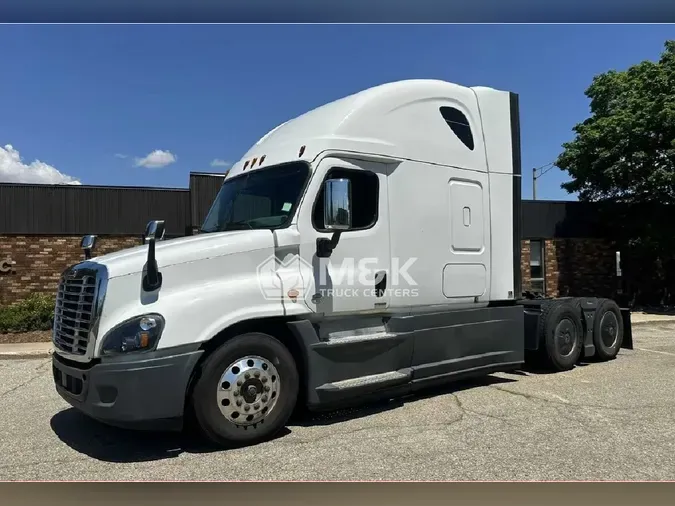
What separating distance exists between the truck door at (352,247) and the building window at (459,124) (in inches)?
52.3

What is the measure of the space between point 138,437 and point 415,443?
267 cm

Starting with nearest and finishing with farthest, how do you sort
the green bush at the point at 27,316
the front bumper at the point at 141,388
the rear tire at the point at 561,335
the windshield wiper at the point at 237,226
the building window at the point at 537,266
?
1. the front bumper at the point at 141,388
2. the windshield wiper at the point at 237,226
3. the rear tire at the point at 561,335
4. the green bush at the point at 27,316
5. the building window at the point at 537,266

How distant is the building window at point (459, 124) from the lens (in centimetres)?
702

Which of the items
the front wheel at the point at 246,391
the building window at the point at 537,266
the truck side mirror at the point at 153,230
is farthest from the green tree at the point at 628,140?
the truck side mirror at the point at 153,230

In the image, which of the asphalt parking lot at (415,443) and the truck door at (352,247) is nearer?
the asphalt parking lot at (415,443)

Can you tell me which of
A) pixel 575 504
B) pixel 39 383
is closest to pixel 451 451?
pixel 575 504

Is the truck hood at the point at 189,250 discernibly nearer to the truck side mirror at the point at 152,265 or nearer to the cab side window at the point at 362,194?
the truck side mirror at the point at 152,265

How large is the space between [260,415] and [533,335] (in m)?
4.77

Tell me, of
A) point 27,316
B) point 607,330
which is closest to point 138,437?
point 607,330

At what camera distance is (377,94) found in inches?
251

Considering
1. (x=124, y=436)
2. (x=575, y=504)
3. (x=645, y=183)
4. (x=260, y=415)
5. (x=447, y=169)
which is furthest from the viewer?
(x=645, y=183)

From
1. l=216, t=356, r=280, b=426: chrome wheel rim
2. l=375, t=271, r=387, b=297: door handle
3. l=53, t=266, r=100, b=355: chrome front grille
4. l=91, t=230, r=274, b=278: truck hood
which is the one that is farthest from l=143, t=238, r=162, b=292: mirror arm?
l=375, t=271, r=387, b=297: door handle

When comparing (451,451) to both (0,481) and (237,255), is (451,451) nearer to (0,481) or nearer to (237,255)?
(237,255)

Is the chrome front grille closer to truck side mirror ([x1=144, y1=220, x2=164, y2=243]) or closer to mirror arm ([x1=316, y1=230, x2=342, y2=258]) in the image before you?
truck side mirror ([x1=144, y1=220, x2=164, y2=243])
